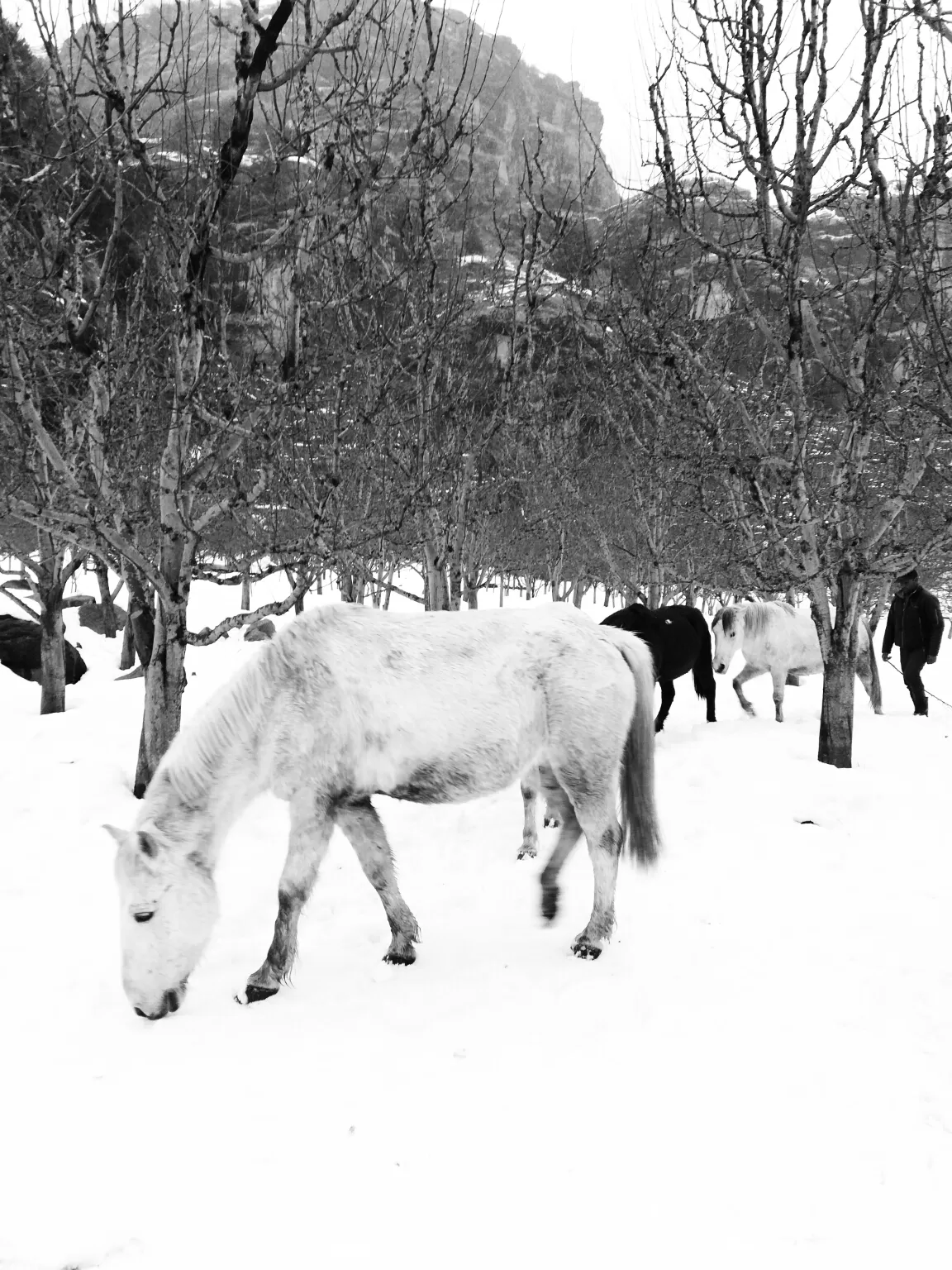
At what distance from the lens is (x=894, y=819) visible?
18.1 ft

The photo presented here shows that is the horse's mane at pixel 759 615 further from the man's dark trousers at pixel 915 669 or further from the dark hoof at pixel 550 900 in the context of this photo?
the dark hoof at pixel 550 900

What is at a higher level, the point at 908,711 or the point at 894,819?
the point at 894,819

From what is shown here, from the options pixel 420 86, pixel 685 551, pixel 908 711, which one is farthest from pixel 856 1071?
pixel 685 551

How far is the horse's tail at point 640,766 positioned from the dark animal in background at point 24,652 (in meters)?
14.6

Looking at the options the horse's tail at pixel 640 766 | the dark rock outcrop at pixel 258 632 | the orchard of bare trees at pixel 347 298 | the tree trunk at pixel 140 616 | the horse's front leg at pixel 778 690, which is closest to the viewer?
the horse's tail at pixel 640 766

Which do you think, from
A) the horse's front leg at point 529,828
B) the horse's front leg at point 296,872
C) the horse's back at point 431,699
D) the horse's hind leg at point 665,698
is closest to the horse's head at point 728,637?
the horse's hind leg at point 665,698

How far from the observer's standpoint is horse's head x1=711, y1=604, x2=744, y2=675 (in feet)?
34.1

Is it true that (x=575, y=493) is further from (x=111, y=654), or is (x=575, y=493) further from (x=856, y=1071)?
(x=856, y=1071)

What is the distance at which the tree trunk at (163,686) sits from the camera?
6.06 m

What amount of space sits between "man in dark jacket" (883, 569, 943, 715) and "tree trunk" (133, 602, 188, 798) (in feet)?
32.1

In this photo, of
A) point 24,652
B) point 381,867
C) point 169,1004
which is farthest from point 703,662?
point 24,652

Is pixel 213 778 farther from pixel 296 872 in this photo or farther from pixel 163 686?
pixel 163 686

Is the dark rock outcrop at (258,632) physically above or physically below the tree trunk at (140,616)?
below

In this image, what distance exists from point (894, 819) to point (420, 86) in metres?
7.00
